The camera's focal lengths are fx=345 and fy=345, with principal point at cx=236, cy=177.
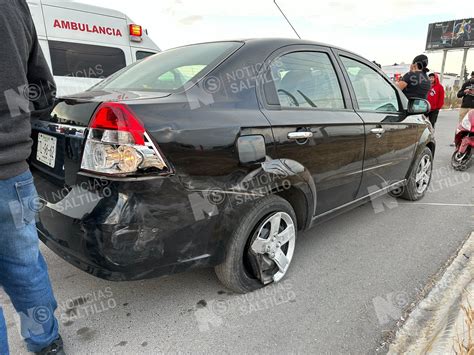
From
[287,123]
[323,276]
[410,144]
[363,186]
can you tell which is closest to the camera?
[287,123]

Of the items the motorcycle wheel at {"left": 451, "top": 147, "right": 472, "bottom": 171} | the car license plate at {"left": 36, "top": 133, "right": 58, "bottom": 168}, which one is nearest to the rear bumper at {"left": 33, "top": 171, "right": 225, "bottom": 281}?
the car license plate at {"left": 36, "top": 133, "right": 58, "bottom": 168}

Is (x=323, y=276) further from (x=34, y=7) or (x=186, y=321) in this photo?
(x=34, y=7)

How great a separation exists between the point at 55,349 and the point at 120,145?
1.11 m

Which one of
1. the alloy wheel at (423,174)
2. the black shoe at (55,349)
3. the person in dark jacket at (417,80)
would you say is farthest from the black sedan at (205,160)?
the person in dark jacket at (417,80)

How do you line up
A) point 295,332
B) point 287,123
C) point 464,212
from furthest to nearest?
point 464,212
point 287,123
point 295,332

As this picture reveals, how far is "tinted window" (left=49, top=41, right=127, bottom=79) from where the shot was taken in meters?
6.20

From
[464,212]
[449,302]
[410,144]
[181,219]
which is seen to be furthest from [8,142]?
[464,212]

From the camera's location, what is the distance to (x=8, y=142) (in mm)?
1352

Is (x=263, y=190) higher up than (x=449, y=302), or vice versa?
(x=263, y=190)

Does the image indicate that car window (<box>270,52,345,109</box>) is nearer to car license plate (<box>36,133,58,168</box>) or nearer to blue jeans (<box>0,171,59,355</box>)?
car license plate (<box>36,133,58,168</box>)

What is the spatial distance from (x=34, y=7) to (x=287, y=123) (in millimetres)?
5746

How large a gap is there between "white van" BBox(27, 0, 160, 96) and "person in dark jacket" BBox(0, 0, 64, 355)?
467 cm

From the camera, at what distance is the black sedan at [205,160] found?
1622mm

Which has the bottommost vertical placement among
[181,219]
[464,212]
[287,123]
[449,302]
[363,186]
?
[464,212]
